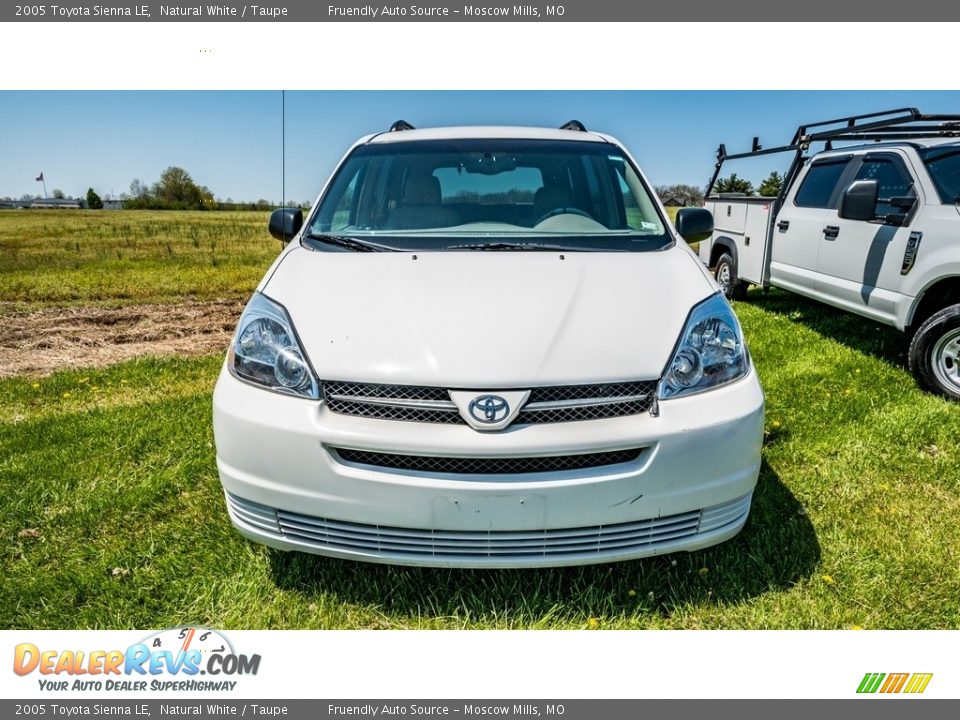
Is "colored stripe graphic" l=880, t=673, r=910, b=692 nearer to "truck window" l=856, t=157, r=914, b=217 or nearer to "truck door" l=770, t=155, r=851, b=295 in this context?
"truck window" l=856, t=157, r=914, b=217

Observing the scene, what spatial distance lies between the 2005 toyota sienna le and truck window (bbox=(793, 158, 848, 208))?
4.97 m

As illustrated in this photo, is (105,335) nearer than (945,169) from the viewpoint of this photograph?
No

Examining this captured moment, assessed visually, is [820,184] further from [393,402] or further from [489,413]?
[393,402]

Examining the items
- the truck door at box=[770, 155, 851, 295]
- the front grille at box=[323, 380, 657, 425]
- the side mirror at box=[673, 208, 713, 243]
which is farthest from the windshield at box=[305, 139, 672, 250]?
the truck door at box=[770, 155, 851, 295]

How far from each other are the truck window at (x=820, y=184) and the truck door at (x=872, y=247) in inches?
9.5

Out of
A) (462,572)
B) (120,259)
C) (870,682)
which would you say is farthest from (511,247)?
(120,259)

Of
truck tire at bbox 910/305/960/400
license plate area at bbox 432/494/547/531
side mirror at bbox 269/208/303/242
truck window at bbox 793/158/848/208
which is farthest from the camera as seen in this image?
truck window at bbox 793/158/848/208

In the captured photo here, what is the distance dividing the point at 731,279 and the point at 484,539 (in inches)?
301

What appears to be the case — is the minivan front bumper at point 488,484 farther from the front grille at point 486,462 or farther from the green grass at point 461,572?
the green grass at point 461,572

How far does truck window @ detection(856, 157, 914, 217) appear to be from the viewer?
534 centimetres

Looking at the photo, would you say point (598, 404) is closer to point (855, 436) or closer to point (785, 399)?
point (855, 436)

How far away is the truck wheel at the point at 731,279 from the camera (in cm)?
861

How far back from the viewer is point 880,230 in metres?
5.40

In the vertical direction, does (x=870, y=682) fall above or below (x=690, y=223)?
below
